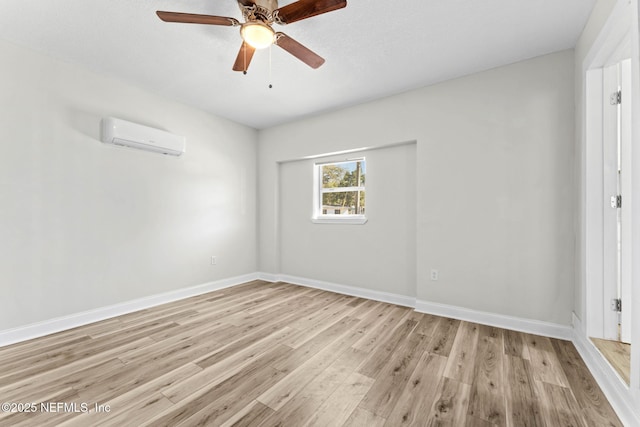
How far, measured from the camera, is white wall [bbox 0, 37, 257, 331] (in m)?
2.40

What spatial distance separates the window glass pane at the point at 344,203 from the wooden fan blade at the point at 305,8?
8.31ft

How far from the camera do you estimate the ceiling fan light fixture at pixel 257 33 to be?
1756 mm

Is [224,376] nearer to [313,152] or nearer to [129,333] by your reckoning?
[129,333]

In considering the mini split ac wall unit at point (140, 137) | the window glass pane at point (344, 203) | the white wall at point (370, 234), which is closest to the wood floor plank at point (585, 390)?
the white wall at point (370, 234)

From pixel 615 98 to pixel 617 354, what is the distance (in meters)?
1.88

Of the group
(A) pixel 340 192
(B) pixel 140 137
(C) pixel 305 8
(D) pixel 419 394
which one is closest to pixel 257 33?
(C) pixel 305 8

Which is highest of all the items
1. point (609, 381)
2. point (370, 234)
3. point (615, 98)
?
point (615, 98)

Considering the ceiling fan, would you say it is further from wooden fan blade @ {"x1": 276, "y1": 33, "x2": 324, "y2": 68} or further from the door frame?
the door frame

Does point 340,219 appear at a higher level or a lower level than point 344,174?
lower

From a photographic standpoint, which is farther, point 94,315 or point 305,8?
point 94,315

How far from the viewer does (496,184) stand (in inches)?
109

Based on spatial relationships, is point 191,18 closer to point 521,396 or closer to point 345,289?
point 521,396

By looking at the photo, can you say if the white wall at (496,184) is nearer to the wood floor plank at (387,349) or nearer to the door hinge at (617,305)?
the door hinge at (617,305)

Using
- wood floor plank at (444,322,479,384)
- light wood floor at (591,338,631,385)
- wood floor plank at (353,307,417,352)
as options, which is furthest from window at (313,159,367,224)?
light wood floor at (591,338,631,385)
